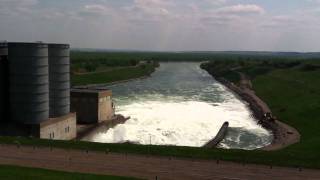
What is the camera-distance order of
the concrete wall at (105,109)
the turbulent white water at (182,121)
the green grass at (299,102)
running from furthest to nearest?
the concrete wall at (105,109) → the turbulent white water at (182,121) → the green grass at (299,102)

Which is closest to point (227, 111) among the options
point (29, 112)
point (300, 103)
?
point (300, 103)

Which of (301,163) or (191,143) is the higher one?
(301,163)

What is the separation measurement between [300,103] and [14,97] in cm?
4347

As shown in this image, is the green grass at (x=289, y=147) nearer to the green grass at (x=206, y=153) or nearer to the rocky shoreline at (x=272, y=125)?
the green grass at (x=206, y=153)

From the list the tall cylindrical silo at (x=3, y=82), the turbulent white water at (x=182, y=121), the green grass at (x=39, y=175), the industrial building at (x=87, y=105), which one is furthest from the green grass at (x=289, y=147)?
the industrial building at (x=87, y=105)

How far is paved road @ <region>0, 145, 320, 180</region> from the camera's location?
81.6 feet

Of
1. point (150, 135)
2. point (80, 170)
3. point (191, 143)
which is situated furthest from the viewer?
point (150, 135)

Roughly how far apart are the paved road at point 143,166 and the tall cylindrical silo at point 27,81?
1128 centimetres

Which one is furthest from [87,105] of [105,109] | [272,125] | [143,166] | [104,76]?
[104,76]

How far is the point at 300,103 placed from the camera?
67688mm

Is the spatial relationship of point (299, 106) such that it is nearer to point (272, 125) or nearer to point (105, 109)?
point (272, 125)

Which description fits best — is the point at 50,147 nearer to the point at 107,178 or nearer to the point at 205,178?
the point at 107,178

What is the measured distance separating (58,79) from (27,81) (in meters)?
5.37

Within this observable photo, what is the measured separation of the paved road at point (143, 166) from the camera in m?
24.9
